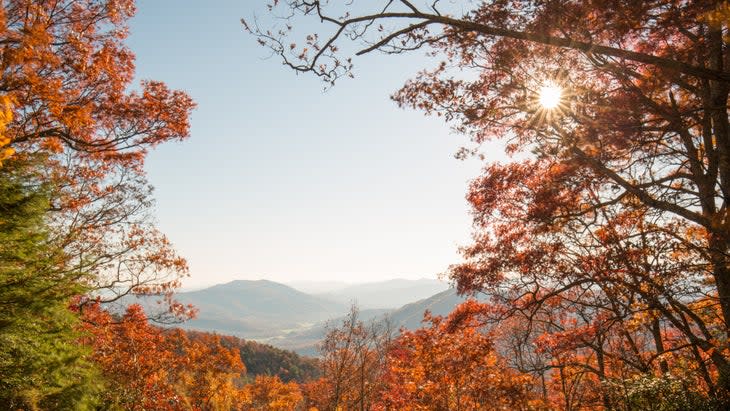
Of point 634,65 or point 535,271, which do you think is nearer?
point 634,65

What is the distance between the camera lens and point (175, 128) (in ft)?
26.1

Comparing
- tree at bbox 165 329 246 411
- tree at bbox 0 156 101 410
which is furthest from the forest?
tree at bbox 165 329 246 411

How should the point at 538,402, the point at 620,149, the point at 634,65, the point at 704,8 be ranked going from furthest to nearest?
the point at 538,402
the point at 634,65
the point at 620,149
the point at 704,8

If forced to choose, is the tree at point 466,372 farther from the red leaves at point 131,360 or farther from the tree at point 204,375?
the tree at point 204,375

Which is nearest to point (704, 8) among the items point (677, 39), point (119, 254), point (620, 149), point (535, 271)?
point (620, 149)

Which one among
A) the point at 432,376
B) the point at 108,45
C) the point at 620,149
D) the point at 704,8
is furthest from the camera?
the point at 432,376

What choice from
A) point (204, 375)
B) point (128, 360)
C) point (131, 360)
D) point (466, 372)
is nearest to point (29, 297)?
point (131, 360)

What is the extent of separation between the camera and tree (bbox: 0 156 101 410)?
596 centimetres

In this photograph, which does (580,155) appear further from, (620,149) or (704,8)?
(704,8)

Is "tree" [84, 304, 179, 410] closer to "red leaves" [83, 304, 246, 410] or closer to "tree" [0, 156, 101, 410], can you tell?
"red leaves" [83, 304, 246, 410]

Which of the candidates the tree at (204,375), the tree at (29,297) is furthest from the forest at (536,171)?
the tree at (204,375)

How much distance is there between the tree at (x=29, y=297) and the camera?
596 centimetres

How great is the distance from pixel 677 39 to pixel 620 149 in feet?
6.30

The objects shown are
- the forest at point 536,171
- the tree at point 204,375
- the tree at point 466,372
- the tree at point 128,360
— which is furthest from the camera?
the tree at point 204,375
